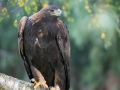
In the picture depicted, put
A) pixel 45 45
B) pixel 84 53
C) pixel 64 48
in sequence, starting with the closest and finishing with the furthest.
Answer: pixel 45 45, pixel 64 48, pixel 84 53

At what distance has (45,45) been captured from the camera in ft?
32.2

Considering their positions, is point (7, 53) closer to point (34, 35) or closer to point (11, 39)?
point (11, 39)

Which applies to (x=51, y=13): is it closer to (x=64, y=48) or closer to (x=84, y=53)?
(x=64, y=48)

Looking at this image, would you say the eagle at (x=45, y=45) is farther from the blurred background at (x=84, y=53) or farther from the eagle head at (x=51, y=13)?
the blurred background at (x=84, y=53)

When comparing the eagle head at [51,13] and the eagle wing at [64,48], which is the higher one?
the eagle head at [51,13]

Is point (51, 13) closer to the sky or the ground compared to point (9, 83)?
closer to the sky

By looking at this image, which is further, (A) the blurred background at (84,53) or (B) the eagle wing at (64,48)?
(A) the blurred background at (84,53)

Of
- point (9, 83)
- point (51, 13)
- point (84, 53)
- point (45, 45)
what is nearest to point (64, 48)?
point (45, 45)

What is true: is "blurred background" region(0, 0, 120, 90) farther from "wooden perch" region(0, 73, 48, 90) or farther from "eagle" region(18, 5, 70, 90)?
"wooden perch" region(0, 73, 48, 90)

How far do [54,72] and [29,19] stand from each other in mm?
1136

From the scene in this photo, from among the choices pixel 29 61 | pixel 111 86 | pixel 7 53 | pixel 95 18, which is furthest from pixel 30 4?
pixel 7 53

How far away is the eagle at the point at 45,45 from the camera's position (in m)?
9.83

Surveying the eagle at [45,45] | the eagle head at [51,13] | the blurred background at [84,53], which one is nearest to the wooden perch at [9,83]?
the eagle at [45,45]

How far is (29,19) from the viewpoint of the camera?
1000 centimetres
